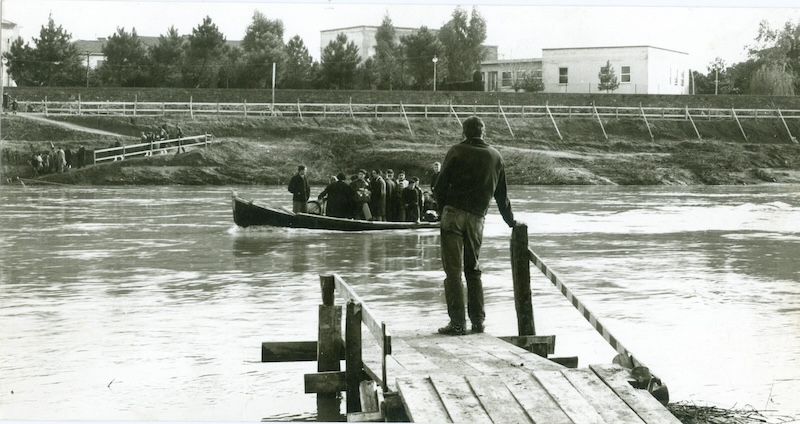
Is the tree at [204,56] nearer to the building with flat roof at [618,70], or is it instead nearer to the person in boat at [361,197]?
the building with flat roof at [618,70]

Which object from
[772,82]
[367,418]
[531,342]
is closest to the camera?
[367,418]

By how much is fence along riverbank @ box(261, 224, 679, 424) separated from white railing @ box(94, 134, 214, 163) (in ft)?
137

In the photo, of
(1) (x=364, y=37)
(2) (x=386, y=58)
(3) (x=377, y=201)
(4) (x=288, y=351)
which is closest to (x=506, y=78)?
(2) (x=386, y=58)

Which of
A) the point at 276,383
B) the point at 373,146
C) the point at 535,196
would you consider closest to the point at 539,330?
the point at 276,383

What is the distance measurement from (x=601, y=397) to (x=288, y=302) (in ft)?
23.4

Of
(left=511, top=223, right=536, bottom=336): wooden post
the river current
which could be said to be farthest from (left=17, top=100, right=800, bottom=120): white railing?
(left=511, top=223, right=536, bottom=336): wooden post

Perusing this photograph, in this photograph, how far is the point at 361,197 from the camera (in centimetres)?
2255

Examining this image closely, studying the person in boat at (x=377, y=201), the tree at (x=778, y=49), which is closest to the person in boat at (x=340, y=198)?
the person in boat at (x=377, y=201)

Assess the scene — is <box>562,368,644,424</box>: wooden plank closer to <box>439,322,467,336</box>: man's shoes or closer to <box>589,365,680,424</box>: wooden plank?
<box>589,365,680,424</box>: wooden plank

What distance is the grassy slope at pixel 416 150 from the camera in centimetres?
4853

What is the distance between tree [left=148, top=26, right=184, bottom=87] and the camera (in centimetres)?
6038

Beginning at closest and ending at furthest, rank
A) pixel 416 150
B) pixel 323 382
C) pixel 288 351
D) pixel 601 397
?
pixel 601 397 → pixel 323 382 → pixel 288 351 → pixel 416 150

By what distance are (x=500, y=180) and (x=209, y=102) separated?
5410 centimetres

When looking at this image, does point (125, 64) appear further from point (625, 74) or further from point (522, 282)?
point (522, 282)
